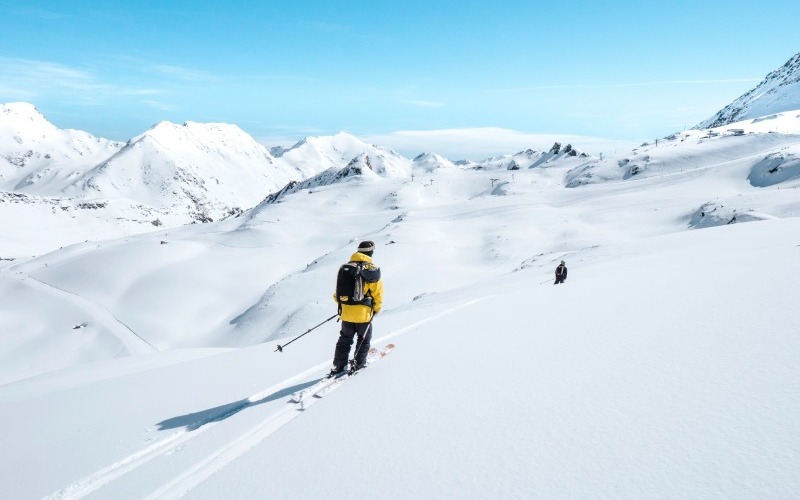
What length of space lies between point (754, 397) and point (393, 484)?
12.6ft

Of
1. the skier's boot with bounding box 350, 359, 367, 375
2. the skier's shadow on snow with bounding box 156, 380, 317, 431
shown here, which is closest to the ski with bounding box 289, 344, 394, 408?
the skier's boot with bounding box 350, 359, 367, 375

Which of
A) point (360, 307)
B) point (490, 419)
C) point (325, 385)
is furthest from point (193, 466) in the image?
point (360, 307)

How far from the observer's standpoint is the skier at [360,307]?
8.43 meters

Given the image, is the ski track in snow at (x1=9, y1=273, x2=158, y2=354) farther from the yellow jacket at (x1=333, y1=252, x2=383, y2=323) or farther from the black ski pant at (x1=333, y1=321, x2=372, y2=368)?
the yellow jacket at (x1=333, y1=252, x2=383, y2=323)

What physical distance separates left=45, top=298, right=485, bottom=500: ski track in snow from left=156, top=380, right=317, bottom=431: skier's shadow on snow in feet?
0.05

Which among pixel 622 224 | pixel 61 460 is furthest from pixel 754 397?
pixel 622 224

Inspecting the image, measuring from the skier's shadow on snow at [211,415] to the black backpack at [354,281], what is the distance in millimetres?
1976

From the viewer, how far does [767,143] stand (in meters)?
134

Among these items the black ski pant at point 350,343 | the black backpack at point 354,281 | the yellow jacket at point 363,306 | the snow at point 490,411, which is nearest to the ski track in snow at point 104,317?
the snow at point 490,411

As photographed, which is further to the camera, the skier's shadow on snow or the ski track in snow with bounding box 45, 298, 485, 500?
the skier's shadow on snow

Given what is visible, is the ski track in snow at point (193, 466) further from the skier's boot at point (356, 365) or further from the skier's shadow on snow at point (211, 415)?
the skier's boot at point (356, 365)

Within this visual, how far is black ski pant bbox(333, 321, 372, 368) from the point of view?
28.2 feet

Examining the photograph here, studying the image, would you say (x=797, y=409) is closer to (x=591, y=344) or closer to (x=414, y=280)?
(x=591, y=344)

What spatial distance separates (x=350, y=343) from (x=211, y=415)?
268 cm
